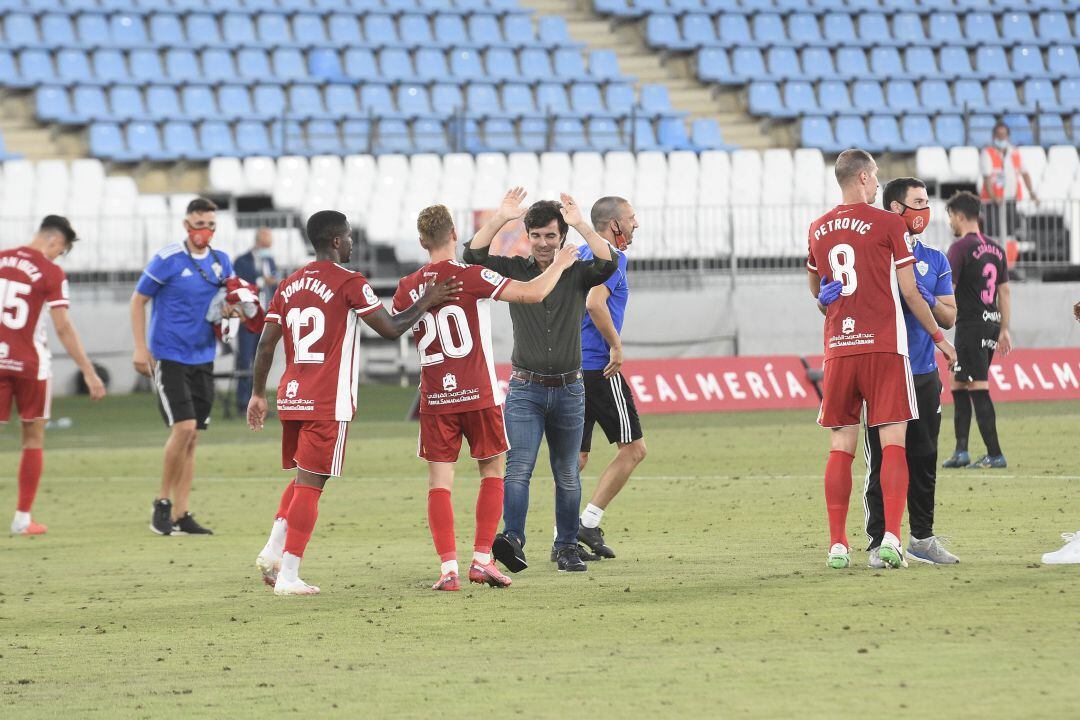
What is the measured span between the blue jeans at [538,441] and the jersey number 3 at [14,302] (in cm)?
484

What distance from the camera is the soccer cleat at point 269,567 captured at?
863 centimetres

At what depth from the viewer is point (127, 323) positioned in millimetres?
23562

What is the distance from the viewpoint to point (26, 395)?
12.1m

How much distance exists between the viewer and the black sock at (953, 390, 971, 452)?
45.1ft

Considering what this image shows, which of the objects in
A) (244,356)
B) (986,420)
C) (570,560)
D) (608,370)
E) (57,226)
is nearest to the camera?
(570,560)

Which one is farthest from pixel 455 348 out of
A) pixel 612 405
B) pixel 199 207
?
pixel 199 207

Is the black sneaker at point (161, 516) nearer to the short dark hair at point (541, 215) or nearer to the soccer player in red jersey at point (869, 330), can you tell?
the short dark hair at point (541, 215)

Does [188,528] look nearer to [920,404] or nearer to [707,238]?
[920,404]

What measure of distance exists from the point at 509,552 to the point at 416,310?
140 centimetres

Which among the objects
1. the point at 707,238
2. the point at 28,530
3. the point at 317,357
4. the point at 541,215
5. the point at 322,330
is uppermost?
the point at 541,215

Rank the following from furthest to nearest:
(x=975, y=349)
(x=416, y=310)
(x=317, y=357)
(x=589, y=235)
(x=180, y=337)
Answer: (x=975, y=349)
(x=180, y=337)
(x=589, y=235)
(x=317, y=357)
(x=416, y=310)

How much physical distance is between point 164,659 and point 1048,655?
3561 millimetres

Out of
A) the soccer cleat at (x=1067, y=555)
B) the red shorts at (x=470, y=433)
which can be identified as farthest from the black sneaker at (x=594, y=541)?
the soccer cleat at (x=1067, y=555)

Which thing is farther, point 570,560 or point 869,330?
point 570,560
